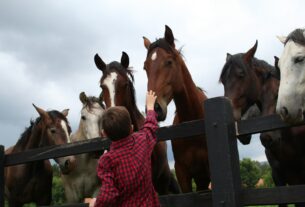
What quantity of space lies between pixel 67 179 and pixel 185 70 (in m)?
3.20

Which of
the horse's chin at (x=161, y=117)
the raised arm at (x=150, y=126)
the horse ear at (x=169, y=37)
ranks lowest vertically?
the raised arm at (x=150, y=126)

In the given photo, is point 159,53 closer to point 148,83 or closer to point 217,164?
point 148,83

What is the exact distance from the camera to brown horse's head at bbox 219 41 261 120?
5186 millimetres

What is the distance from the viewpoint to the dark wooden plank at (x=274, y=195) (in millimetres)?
2799

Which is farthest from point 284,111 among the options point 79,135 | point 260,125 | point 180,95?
point 79,135

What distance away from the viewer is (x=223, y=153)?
3.12 metres

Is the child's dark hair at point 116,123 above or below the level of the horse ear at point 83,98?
below

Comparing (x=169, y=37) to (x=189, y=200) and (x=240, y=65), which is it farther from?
(x=189, y=200)

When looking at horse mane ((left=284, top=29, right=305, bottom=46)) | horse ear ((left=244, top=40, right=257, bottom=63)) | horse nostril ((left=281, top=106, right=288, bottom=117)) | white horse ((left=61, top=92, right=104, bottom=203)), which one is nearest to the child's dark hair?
horse nostril ((left=281, top=106, right=288, bottom=117))

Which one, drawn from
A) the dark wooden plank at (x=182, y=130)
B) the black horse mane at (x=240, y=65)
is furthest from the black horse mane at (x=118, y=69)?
the dark wooden plank at (x=182, y=130)

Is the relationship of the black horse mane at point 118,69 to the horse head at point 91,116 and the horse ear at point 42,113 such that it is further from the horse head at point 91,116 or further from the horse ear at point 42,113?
the horse ear at point 42,113

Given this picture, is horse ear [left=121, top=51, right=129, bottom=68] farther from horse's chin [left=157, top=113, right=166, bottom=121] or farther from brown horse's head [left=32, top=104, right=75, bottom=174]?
horse's chin [left=157, top=113, right=166, bottom=121]

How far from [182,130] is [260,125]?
699 millimetres

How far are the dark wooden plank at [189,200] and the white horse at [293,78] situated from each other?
88cm
